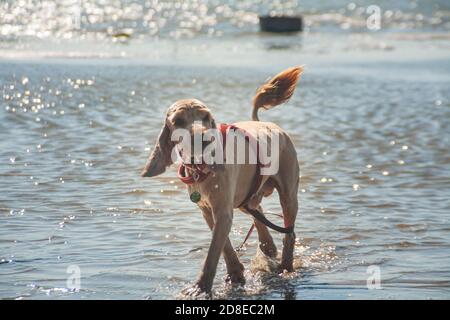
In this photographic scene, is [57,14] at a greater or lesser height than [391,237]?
lesser

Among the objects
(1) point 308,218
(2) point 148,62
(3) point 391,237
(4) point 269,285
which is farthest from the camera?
(2) point 148,62

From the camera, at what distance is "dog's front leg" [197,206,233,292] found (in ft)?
22.0

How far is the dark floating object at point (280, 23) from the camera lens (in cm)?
3425

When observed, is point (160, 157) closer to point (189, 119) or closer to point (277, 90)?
point (189, 119)

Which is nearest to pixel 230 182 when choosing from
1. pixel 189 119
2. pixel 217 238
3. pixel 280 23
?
pixel 217 238

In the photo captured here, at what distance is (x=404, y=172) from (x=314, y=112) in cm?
452

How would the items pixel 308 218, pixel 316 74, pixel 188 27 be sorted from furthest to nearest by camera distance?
pixel 188 27, pixel 316 74, pixel 308 218

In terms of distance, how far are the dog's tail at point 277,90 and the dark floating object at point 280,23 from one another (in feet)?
Result: 85.6

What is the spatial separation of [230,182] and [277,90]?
5.89ft

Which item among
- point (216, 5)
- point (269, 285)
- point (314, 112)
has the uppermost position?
point (269, 285)
